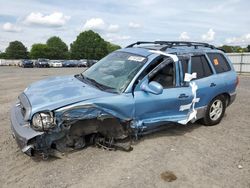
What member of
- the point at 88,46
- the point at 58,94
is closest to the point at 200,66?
the point at 58,94

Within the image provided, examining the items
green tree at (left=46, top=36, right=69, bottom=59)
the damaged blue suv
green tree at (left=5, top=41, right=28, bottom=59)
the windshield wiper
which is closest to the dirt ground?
the damaged blue suv

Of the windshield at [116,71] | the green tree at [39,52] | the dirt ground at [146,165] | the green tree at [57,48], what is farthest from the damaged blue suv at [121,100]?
the green tree at [39,52]

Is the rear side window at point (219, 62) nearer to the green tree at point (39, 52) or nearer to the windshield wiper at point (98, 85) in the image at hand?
the windshield wiper at point (98, 85)

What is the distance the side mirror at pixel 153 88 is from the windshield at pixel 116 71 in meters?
0.27

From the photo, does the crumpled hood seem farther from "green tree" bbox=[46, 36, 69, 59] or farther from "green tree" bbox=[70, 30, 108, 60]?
"green tree" bbox=[46, 36, 69, 59]

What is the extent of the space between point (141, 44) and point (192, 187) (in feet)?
12.3

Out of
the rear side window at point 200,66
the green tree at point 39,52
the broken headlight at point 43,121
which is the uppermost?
the green tree at point 39,52

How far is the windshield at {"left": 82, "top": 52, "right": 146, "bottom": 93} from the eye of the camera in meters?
4.93

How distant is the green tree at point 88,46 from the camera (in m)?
85.6

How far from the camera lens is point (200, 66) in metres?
6.13

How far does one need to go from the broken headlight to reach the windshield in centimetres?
114

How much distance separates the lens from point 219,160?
4.59 metres

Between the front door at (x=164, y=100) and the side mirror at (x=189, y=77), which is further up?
the side mirror at (x=189, y=77)

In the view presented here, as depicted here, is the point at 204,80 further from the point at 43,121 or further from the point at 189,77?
the point at 43,121
